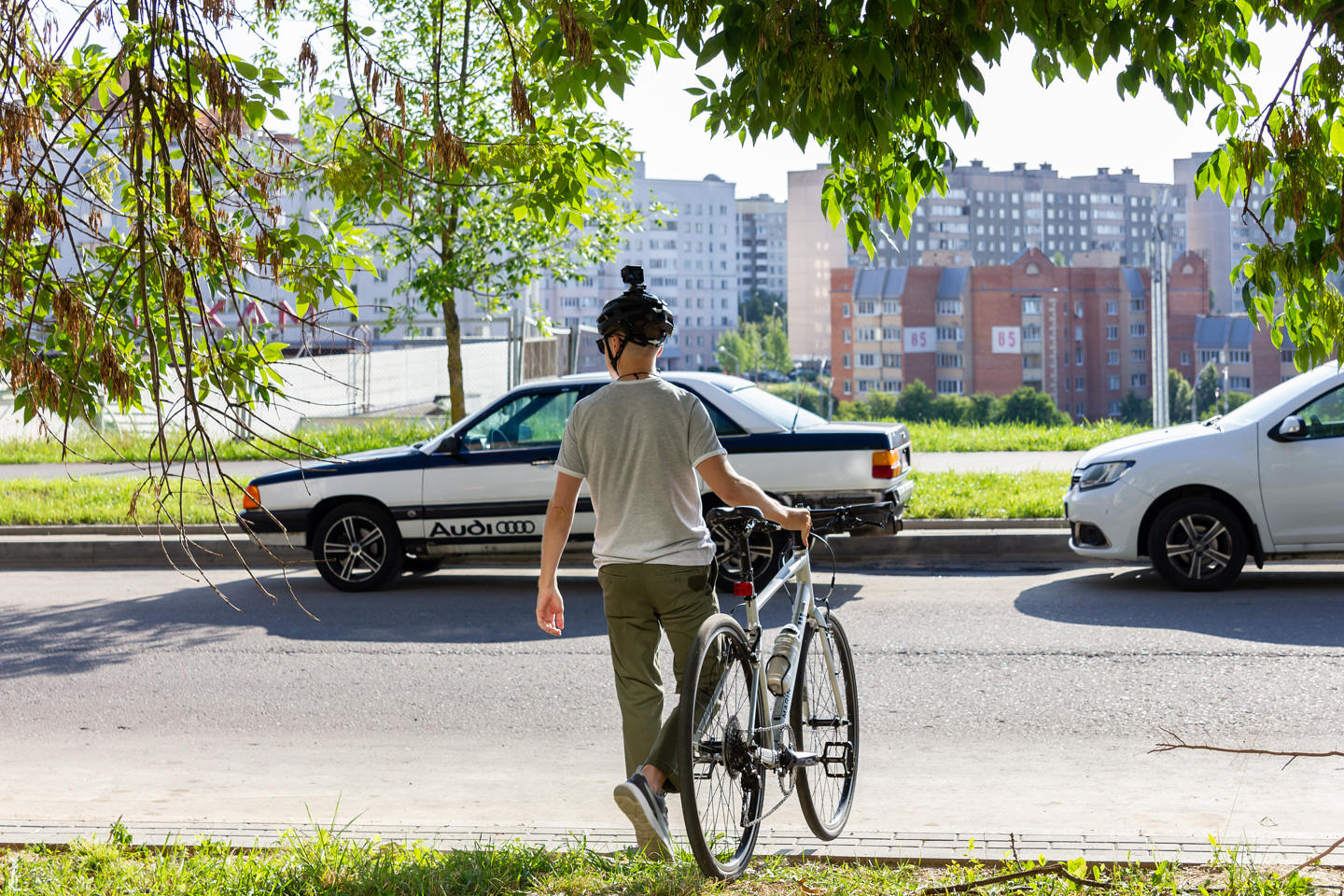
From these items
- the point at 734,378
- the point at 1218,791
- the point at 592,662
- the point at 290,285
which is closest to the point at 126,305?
the point at 290,285

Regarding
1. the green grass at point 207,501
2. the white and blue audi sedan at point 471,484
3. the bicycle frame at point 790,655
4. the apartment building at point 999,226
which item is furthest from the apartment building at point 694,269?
the bicycle frame at point 790,655

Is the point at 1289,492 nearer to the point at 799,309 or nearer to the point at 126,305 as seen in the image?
the point at 126,305

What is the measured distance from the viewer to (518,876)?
3.90 meters

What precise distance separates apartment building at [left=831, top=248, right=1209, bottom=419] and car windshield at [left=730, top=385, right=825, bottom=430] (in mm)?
129548

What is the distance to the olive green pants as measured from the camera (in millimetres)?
4047

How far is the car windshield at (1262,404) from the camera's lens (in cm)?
917

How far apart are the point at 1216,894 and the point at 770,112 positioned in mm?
2591

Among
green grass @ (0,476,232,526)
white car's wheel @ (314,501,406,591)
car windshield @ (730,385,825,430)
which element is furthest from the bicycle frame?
green grass @ (0,476,232,526)

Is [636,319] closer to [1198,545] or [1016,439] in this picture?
[1198,545]

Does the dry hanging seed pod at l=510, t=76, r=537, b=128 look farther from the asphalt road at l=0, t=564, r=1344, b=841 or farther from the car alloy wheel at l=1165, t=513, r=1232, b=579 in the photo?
the car alloy wheel at l=1165, t=513, r=1232, b=579

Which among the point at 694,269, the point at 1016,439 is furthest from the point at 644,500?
the point at 694,269

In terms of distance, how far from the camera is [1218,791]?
16.6 ft

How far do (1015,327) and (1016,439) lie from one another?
4648 inches

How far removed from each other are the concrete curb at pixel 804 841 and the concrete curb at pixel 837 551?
5.52 metres
